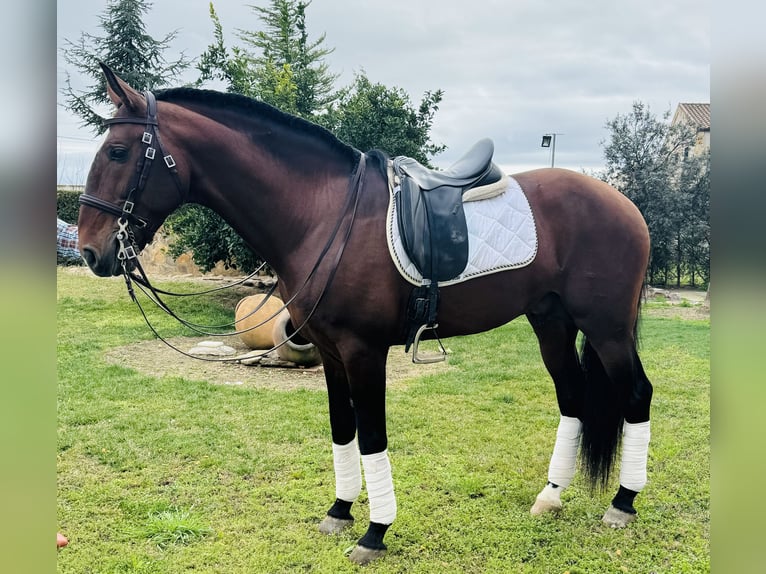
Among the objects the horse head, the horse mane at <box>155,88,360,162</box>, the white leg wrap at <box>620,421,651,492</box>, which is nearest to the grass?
the white leg wrap at <box>620,421,651,492</box>

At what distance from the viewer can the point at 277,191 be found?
2586 mm

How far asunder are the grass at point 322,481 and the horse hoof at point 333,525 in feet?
0.17

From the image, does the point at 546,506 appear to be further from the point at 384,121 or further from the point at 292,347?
the point at 384,121

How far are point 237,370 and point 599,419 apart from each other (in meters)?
4.64

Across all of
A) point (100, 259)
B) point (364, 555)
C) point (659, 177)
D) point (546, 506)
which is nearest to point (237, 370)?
point (364, 555)

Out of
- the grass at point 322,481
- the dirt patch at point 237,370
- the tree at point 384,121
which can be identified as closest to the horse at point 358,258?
the grass at point 322,481

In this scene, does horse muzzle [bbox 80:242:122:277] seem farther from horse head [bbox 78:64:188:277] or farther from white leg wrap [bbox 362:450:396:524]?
white leg wrap [bbox 362:450:396:524]

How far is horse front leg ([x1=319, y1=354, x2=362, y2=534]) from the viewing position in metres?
2.94

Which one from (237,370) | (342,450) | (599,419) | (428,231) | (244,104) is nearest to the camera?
(244,104)

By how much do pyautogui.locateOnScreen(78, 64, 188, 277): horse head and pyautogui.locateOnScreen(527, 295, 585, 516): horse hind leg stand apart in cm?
221

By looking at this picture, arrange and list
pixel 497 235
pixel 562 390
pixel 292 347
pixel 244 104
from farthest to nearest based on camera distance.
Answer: pixel 292 347
pixel 562 390
pixel 497 235
pixel 244 104

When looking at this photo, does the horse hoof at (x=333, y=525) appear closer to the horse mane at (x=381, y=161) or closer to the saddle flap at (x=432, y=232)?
the saddle flap at (x=432, y=232)

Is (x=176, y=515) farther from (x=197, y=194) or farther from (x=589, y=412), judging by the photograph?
(x=589, y=412)

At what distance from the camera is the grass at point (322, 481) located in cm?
278
